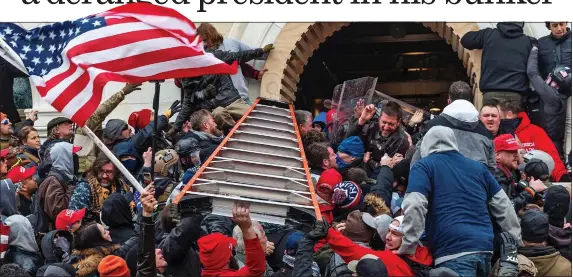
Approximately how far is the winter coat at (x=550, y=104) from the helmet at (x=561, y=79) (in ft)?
0.15

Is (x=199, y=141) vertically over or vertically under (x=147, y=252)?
over

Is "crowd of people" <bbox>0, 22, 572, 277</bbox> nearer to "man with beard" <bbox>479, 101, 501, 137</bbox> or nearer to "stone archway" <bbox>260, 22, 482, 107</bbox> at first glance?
"man with beard" <bbox>479, 101, 501, 137</bbox>

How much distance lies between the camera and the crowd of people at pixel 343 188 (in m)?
9.85

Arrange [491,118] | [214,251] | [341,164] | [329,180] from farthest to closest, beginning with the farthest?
[341,164] < [491,118] < [329,180] < [214,251]

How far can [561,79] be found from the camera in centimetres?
1373

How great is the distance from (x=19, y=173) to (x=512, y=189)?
4845 mm

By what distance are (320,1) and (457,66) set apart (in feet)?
18.3

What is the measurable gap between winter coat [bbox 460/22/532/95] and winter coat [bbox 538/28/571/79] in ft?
0.56

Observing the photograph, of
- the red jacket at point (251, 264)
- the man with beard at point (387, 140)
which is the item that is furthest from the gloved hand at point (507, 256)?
the man with beard at point (387, 140)

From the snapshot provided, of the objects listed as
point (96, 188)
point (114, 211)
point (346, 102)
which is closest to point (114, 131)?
point (96, 188)

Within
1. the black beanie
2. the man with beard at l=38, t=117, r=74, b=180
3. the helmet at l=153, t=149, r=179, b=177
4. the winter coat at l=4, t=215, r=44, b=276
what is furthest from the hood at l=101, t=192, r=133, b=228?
the black beanie

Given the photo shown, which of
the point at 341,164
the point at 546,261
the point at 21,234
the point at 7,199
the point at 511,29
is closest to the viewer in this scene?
the point at 546,261

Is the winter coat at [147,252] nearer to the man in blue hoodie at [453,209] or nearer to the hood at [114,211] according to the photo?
the hood at [114,211]

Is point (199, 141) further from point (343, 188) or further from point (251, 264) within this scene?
point (251, 264)
